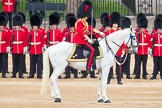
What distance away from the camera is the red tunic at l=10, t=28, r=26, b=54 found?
24.6 meters

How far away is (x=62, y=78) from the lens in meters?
25.0

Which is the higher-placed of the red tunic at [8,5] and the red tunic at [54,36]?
the red tunic at [8,5]

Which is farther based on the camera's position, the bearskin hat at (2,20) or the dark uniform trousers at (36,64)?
the bearskin hat at (2,20)

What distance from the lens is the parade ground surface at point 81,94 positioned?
63.3ft

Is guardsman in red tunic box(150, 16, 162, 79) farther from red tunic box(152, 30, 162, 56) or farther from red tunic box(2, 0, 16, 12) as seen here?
red tunic box(2, 0, 16, 12)

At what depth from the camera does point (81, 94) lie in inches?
841

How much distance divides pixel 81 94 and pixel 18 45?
368 centimetres

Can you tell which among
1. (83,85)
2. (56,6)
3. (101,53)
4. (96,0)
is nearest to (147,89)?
(83,85)

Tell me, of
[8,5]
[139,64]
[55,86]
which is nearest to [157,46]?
[139,64]

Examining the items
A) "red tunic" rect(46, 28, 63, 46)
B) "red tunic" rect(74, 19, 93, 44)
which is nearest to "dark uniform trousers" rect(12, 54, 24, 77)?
"red tunic" rect(46, 28, 63, 46)

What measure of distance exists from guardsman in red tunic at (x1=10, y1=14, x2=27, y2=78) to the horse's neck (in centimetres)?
495

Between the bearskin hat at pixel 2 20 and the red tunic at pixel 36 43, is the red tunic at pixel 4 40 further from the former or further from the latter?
the red tunic at pixel 36 43

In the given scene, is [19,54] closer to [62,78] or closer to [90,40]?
[62,78]

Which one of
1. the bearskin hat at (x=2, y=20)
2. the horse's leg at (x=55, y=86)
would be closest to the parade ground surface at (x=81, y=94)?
the horse's leg at (x=55, y=86)
